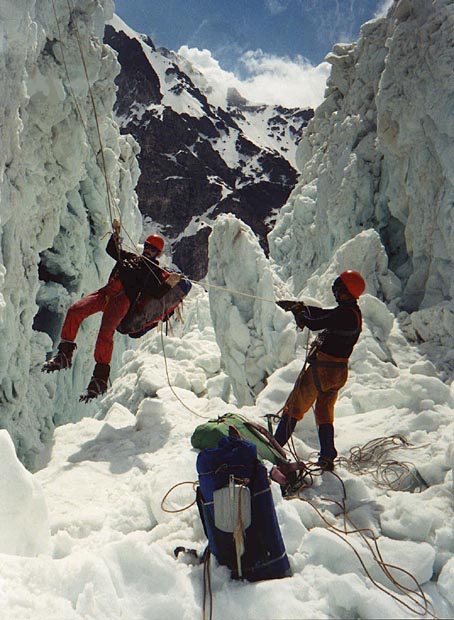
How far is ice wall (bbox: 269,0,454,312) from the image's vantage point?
8445mm

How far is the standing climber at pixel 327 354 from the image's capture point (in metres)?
3.56

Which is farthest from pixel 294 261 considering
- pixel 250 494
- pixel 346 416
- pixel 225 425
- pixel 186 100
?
pixel 186 100

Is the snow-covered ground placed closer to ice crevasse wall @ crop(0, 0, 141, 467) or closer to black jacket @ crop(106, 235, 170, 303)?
black jacket @ crop(106, 235, 170, 303)

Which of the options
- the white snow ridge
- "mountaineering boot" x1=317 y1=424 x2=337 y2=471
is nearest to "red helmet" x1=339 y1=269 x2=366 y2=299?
the white snow ridge

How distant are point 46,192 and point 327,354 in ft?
22.1

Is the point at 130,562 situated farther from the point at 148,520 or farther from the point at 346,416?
the point at 346,416

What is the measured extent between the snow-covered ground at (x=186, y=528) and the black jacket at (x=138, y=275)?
50.8 inches

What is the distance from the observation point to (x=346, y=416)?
16.8 ft

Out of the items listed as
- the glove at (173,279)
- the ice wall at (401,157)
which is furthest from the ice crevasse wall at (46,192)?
the ice wall at (401,157)

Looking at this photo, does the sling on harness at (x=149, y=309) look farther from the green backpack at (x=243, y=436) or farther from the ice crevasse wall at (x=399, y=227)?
the ice crevasse wall at (x=399, y=227)

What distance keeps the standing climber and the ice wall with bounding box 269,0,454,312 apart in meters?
5.07

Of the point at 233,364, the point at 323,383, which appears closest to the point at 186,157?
the point at 233,364

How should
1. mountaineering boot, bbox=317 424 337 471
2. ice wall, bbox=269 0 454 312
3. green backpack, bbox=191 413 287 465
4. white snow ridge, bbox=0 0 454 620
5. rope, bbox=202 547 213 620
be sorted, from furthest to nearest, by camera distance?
ice wall, bbox=269 0 454 312
mountaineering boot, bbox=317 424 337 471
green backpack, bbox=191 413 287 465
white snow ridge, bbox=0 0 454 620
rope, bbox=202 547 213 620

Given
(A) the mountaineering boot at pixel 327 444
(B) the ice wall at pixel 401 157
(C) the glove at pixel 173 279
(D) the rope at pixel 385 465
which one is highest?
(B) the ice wall at pixel 401 157
